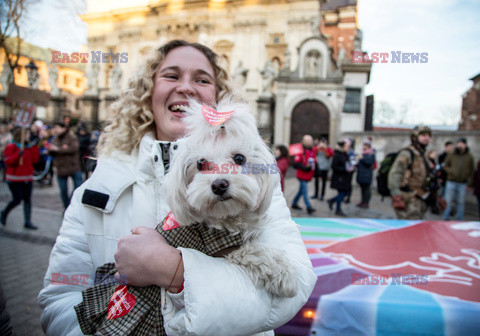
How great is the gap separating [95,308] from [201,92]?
1.31 metres

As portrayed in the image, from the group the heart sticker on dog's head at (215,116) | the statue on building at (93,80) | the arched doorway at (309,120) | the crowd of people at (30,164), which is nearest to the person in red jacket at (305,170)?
the crowd of people at (30,164)

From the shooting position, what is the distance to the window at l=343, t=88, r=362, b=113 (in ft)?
53.4

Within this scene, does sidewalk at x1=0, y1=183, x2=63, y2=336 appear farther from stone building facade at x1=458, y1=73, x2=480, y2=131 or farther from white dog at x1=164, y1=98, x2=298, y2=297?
stone building facade at x1=458, y1=73, x2=480, y2=131

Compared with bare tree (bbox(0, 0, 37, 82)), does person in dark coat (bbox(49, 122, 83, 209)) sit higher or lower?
lower

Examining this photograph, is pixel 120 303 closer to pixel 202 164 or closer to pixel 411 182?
pixel 202 164

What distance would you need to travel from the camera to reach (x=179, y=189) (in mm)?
1359

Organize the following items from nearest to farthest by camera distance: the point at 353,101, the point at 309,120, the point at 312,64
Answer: the point at 353,101 < the point at 312,64 < the point at 309,120

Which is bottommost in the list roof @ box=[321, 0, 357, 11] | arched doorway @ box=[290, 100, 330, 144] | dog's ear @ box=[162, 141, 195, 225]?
dog's ear @ box=[162, 141, 195, 225]

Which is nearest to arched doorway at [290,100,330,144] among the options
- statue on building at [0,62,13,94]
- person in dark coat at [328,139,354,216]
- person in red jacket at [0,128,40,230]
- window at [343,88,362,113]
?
window at [343,88,362,113]

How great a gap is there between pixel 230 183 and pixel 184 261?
392 mm

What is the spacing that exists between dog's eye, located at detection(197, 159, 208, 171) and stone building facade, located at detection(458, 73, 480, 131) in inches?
785

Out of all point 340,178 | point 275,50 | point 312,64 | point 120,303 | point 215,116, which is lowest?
point 120,303

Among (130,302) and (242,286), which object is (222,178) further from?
(130,302)

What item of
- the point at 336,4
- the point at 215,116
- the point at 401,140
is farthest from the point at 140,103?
the point at 336,4
